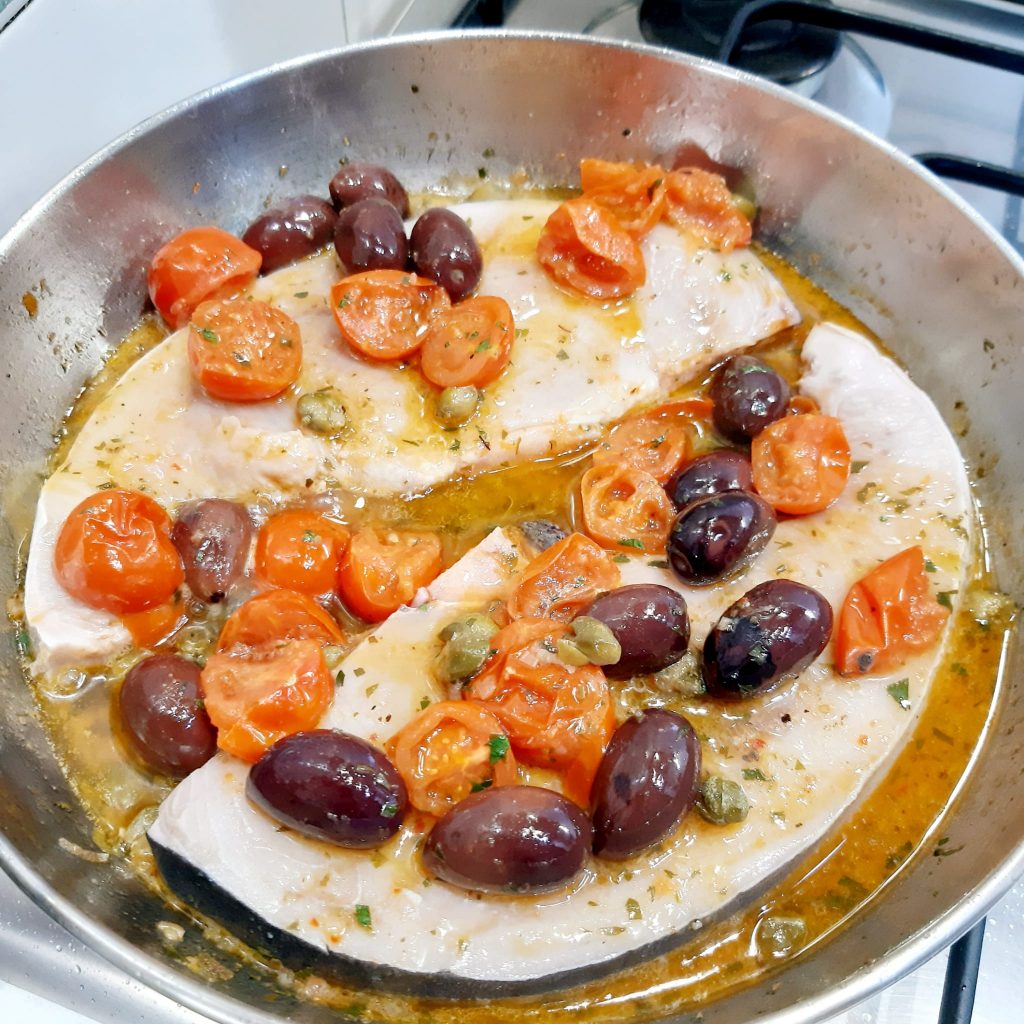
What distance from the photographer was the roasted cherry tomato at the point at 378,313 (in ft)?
8.43

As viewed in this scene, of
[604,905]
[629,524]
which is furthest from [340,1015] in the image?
[629,524]

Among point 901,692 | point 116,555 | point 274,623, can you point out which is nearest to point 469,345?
point 274,623

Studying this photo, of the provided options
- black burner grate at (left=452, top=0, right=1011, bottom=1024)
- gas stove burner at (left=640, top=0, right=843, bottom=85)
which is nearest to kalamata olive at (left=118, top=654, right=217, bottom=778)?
black burner grate at (left=452, top=0, right=1011, bottom=1024)

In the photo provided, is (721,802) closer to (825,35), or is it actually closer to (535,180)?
(535,180)

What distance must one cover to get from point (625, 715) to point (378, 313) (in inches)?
51.5

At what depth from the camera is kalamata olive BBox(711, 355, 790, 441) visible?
8.30 feet

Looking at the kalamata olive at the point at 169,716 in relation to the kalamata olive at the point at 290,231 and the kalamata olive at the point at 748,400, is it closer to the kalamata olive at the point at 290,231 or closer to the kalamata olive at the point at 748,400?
the kalamata olive at the point at 290,231

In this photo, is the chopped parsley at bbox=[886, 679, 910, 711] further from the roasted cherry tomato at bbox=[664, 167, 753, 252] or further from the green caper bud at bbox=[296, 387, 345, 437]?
the green caper bud at bbox=[296, 387, 345, 437]

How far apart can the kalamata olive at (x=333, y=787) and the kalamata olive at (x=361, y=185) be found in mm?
1748

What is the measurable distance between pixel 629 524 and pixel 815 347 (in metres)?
0.83

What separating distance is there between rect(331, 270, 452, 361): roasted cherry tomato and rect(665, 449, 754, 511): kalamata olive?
85 cm

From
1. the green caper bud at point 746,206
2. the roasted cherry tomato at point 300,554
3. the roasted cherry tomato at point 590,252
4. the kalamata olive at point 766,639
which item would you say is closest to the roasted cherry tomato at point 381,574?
the roasted cherry tomato at point 300,554

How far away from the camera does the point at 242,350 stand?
2.45 m

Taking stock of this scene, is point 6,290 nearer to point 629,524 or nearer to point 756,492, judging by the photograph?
point 629,524
